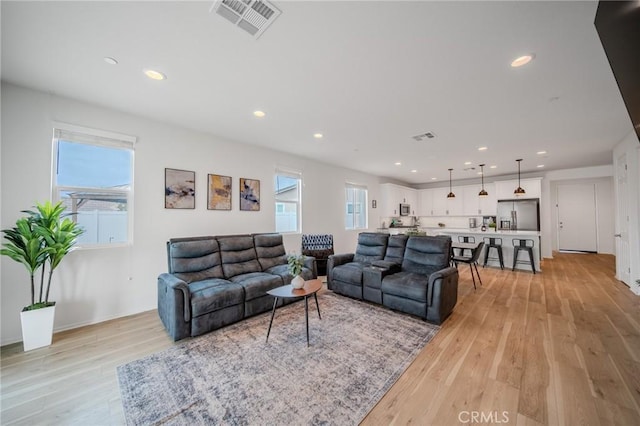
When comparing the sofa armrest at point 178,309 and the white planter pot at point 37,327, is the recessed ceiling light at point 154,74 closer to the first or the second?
the sofa armrest at point 178,309

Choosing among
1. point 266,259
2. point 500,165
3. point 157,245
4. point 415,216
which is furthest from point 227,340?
point 415,216

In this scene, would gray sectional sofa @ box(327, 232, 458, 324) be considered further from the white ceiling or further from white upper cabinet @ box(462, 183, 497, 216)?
white upper cabinet @ box(462, 183, 497, 216)

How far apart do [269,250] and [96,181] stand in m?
2.47

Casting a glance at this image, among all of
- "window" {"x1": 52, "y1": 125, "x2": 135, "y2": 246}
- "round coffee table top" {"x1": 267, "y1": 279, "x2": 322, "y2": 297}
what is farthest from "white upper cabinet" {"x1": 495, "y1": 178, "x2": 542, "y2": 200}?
"window" {"x1": 52, "y1": 125, "x2": 135, "y2": 246}

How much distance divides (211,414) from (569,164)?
9.07 m

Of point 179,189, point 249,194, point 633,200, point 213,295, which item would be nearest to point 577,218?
point 633,200

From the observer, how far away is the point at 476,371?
2.00m

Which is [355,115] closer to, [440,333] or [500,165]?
[440,333]

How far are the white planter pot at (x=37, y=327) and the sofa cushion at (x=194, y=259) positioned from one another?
1114mm

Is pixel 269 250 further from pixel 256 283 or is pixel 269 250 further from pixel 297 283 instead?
pixel 297 283

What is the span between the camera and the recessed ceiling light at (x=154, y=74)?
2.29 meters

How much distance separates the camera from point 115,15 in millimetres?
1661

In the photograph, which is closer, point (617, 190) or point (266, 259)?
point (266, 259)

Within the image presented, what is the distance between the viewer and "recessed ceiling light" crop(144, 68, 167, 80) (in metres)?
2.29
